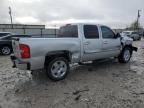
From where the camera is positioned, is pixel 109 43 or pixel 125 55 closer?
pixel 109 43

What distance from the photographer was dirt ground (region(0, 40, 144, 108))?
3955mm

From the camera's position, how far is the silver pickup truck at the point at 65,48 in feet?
15.8

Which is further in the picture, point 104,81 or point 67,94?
point 104,81

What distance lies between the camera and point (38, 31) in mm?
25906

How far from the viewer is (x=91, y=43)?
20.4 feet

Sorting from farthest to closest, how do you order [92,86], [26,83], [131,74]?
[131,74]
[26,83]
[92,86]

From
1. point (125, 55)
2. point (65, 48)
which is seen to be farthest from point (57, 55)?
point (125, 55)

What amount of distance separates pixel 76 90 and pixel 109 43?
301 centimetres

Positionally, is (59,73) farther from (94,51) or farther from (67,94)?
(94,51)

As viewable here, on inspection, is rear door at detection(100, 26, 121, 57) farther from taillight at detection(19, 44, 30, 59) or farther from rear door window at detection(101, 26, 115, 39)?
taillight at detection(19, 44, 30, 59)

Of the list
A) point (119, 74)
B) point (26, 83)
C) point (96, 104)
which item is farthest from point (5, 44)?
point (96, 104)

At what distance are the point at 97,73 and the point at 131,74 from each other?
1.22m

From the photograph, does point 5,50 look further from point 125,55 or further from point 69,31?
point 125,55

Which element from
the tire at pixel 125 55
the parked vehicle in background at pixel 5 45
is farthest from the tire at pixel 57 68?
the parked vehicle in background at pixel 5 45
